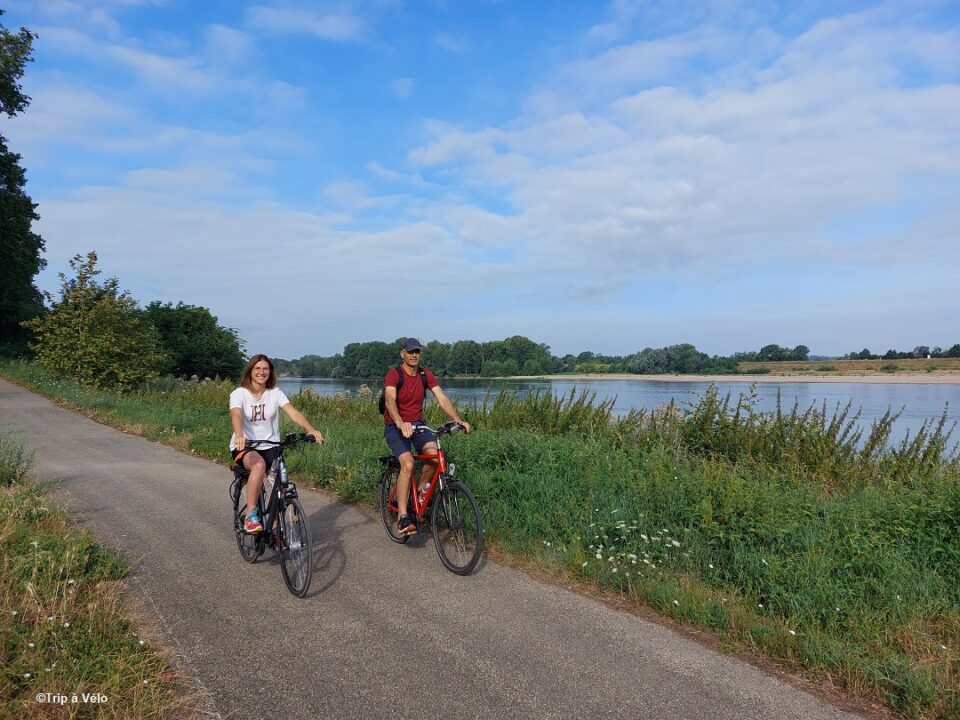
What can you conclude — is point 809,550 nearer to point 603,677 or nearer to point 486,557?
point 603,677

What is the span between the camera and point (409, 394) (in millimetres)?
6012

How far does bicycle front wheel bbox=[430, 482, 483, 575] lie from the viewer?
5183mm

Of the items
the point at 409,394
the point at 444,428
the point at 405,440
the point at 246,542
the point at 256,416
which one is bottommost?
the point at 246,542

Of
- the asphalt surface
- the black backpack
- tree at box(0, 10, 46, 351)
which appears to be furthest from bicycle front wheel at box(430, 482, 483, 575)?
tree at box(0, 10, 46, 351)

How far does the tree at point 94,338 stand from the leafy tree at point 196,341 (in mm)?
15882

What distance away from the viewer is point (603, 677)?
3498mm

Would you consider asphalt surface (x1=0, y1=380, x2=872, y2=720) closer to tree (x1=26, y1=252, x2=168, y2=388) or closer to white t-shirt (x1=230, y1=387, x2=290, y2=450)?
white t-shirt (x1=230, y1=387, x2=290, y2=450)

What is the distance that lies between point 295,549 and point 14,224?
37.2m

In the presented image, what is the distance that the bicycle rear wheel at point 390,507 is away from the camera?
20.1 ft

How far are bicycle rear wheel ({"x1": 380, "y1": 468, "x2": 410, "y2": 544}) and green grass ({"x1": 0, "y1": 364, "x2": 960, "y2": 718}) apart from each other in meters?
0.87

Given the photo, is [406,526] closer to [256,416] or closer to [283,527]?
[283,527]

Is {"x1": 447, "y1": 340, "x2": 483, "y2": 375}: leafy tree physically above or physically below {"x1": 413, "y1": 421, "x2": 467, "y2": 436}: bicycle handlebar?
above

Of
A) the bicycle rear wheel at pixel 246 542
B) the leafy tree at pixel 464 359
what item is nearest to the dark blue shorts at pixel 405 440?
the bicycle rear wheel at pixel 246 542

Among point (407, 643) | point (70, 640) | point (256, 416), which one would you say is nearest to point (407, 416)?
point (256, 416)
